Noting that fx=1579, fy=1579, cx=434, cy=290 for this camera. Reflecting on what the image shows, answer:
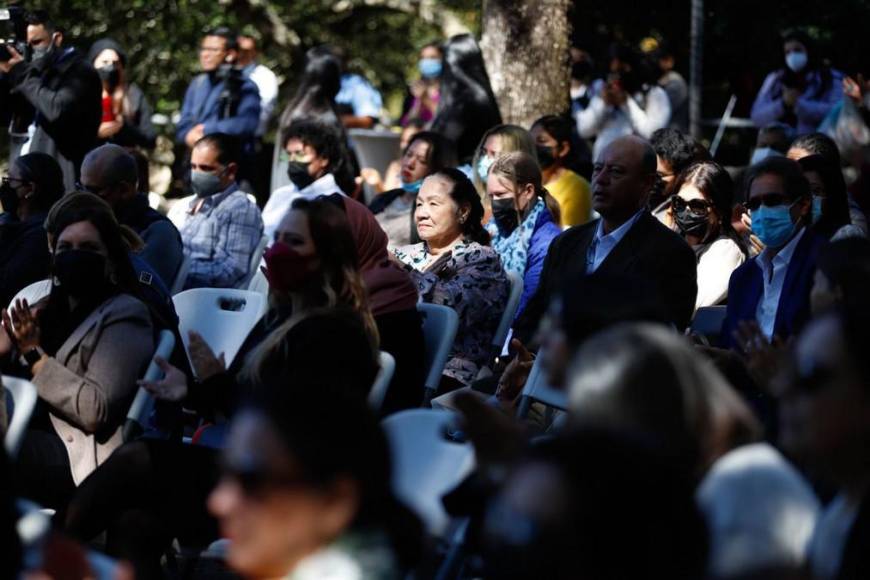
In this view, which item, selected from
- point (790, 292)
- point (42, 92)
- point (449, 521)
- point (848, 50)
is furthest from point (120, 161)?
point (848, 50)

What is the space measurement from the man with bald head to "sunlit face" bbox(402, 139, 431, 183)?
5.72 feet

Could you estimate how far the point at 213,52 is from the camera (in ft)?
36.2

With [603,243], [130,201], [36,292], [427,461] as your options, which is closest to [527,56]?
[130,201]

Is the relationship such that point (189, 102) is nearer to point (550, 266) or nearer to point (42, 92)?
point (42, 92)

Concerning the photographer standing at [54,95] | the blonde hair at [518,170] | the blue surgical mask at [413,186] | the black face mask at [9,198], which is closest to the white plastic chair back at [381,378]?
the blonde hair at [518,170]

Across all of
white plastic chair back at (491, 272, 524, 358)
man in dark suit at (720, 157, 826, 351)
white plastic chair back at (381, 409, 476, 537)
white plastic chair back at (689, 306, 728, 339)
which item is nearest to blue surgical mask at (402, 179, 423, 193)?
white plastic chair back at (491, 272, 524, 358)

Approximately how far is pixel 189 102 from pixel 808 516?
8540mm

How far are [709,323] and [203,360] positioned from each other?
2205mm

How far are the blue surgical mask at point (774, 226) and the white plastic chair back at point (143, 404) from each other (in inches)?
85.9

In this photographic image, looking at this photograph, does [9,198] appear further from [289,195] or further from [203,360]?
[203,360]

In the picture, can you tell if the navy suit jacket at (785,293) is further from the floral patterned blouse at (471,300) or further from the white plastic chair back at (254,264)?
the white plastic chair back at (254,264)

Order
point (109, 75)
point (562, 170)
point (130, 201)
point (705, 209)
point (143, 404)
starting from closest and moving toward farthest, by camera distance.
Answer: point (143, 404) < point (705, 209) < point (130, 201) < point (562, 170) < point (109, 75)

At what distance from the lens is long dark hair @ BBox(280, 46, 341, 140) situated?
10.9m

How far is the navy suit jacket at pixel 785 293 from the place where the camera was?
210 inches
